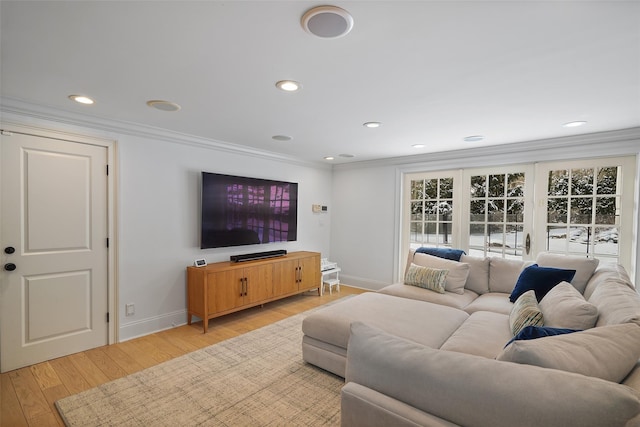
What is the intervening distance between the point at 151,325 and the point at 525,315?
143 inches

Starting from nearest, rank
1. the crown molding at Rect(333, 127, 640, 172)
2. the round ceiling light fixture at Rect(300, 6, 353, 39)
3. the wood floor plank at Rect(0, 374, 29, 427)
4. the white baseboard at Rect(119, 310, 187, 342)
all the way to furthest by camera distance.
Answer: the round ceiling light fixture at Rect(300, 6, 353, 39), the wood floor plank at Rect(0, 374, 29, 427), the white baseboard at Rect(119, 310, 187, 342), the crown molding at Rect(333, 127, 640, 172)

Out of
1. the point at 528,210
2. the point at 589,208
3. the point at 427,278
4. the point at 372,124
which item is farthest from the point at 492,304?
the point at 372,124

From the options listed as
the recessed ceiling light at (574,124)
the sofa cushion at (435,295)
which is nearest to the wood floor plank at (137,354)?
the sofa cushion at (435,295)

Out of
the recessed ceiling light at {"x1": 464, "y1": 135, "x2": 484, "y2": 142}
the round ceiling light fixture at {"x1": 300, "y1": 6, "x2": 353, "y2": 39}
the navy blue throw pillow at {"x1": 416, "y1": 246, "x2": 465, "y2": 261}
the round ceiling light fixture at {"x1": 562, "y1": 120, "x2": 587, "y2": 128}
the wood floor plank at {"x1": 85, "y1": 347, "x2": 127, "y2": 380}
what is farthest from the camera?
the navy blue throw pillow at {"x1": 416, "y1": 246, "x2": 465, "y2": 261}

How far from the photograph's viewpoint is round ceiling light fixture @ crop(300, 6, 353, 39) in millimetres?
1354

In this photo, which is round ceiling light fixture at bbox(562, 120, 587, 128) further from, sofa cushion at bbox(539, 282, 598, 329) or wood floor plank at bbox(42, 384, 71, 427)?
wood floor plank at bbox(42, 384, 71, 427)

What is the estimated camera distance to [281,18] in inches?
55.7

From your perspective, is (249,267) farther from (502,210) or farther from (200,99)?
(502,210)

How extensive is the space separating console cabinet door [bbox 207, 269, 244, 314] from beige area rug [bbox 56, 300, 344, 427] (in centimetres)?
66

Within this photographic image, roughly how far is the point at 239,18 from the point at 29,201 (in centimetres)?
261

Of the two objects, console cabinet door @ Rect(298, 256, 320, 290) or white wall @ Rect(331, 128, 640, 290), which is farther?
console cabinet door @ Rect(298, 256, 320, 290)

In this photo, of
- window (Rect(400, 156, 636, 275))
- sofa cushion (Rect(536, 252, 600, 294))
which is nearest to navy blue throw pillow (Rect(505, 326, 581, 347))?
sofa cushion (Rect(536, 252, 600, 294))

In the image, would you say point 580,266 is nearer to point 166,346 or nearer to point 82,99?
point 166,346

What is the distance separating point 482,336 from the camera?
219 centimetres
